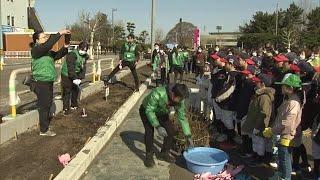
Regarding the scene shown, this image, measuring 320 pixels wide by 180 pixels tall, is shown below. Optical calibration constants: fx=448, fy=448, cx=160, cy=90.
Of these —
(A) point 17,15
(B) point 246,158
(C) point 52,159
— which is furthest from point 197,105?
(A) point 17,15

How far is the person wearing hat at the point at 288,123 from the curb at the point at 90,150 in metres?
2.76

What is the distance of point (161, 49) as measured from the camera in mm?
19312

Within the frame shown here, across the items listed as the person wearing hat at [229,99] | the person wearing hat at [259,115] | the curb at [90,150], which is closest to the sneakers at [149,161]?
the curb at [90,150]

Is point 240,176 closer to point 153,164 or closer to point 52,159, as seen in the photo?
point 153,164

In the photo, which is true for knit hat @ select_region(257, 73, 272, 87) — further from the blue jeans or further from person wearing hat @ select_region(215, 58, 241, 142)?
the blue jeans

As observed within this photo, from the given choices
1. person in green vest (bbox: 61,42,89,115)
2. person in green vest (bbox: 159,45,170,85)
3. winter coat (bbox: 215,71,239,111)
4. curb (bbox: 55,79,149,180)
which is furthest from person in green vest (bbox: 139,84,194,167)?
person in green vest (bbox: 159,45,170,85)

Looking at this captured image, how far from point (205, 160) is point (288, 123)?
1.43 meters

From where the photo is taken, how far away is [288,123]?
591cm

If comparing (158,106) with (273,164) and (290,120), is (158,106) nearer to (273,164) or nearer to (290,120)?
(290,120)

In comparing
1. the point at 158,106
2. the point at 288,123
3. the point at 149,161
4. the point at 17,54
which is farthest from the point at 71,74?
the point at 17,54

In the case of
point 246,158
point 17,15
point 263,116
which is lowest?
point 246,158

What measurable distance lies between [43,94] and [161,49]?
1149cm

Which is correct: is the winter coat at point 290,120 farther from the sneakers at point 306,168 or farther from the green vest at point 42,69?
the green vest at point 42,69

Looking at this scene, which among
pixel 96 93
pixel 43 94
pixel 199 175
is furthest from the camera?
pixel 96 93
